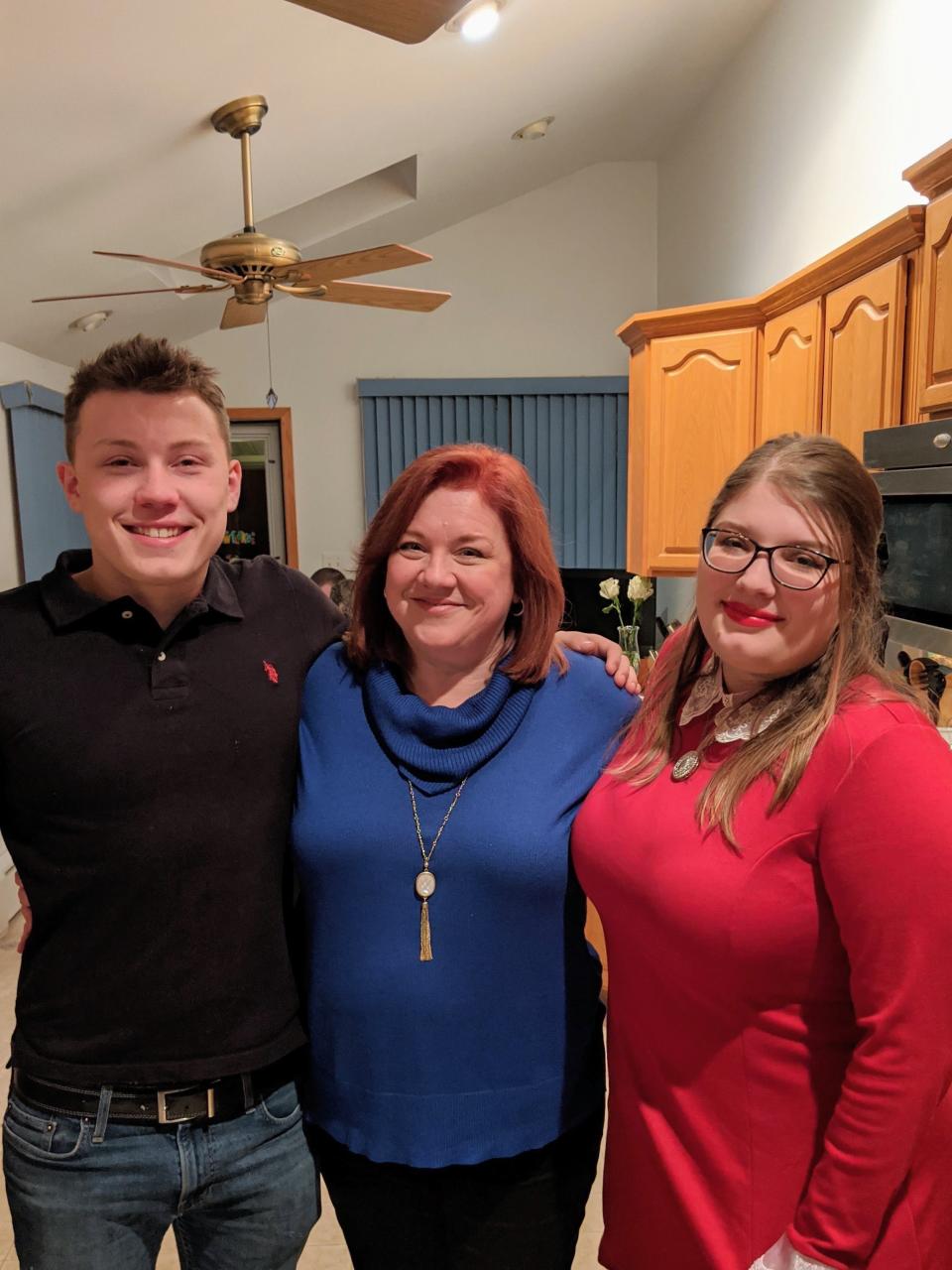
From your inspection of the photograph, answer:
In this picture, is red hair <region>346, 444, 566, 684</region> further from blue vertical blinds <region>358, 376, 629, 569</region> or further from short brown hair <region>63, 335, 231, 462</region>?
blue vertical blinds <region>358, 376, 629, 569</region>

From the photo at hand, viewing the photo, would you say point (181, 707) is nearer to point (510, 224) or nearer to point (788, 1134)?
point (788, 1134)

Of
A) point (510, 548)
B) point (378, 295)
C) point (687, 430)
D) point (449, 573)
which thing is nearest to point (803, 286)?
point (687, 430)

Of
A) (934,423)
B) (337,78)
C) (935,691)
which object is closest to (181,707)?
(934,423)

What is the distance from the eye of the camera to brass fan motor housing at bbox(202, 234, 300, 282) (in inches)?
114

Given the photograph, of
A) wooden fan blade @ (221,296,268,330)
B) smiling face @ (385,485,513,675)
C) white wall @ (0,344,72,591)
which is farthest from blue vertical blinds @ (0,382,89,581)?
smiling face @ (385,485,513,675)

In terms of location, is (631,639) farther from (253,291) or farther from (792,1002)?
(792,1002)

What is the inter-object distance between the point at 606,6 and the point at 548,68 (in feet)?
1.26

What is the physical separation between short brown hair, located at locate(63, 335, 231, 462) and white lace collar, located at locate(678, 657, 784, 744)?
0.72 metres

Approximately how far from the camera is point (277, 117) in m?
2.77

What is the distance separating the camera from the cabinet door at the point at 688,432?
→ 127 inches

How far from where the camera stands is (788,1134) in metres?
0.98

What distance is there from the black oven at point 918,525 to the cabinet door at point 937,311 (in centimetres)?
15

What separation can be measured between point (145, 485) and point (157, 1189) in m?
0.85

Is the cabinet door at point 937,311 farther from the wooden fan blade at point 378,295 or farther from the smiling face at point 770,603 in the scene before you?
the wooden fan blade at point 378,295
